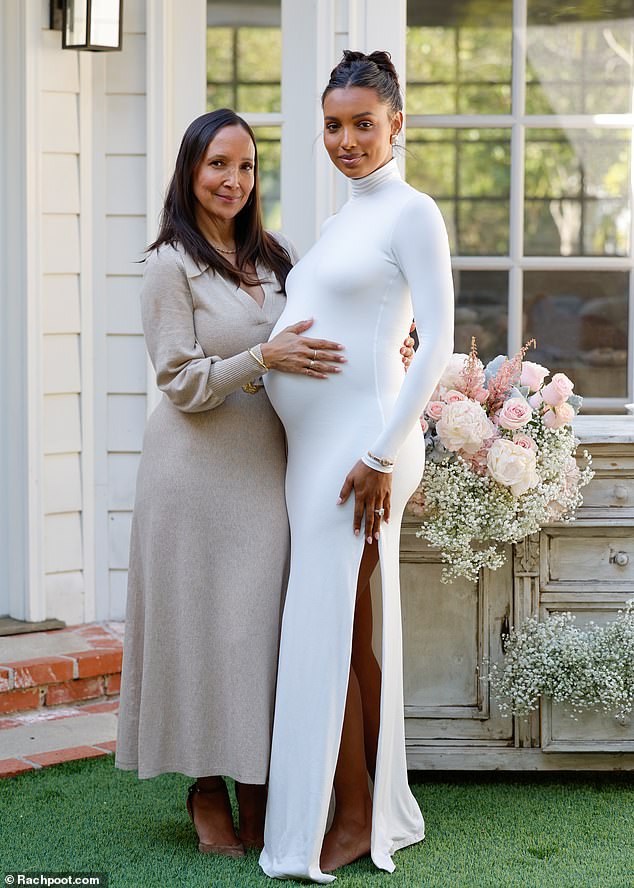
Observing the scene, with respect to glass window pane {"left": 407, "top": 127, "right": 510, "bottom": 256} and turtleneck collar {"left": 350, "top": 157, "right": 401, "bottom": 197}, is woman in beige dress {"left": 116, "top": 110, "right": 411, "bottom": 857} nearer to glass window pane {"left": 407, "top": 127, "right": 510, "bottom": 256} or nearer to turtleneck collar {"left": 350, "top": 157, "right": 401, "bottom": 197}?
turtleneck collar {"left": 350, "top": 157, "right": 401, "bottom": 197}

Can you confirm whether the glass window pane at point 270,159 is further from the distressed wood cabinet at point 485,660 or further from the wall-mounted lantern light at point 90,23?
the distressed wood cabinet at point 485,660

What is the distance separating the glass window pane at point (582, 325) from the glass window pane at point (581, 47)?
62 cm

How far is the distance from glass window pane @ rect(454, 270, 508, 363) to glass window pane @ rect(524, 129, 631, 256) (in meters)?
Answer: 0.16

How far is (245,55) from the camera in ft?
13.0

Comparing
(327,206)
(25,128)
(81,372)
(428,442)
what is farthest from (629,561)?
(25,128)

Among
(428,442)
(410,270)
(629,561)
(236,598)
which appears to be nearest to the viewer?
(410,270)

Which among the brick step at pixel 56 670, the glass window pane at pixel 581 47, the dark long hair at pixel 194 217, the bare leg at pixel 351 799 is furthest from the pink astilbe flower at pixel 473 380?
the brick step at pixel 56 670

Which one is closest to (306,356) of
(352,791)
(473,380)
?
(473,380)

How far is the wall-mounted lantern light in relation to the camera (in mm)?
3752

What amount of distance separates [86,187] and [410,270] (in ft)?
6.13

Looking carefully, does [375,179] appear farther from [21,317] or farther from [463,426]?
[21,317]

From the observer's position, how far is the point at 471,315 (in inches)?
157

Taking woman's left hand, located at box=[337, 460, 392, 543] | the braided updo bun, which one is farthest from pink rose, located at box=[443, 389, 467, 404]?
the braided updo bun

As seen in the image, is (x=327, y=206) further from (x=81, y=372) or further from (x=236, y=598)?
(x=236, y=598)
